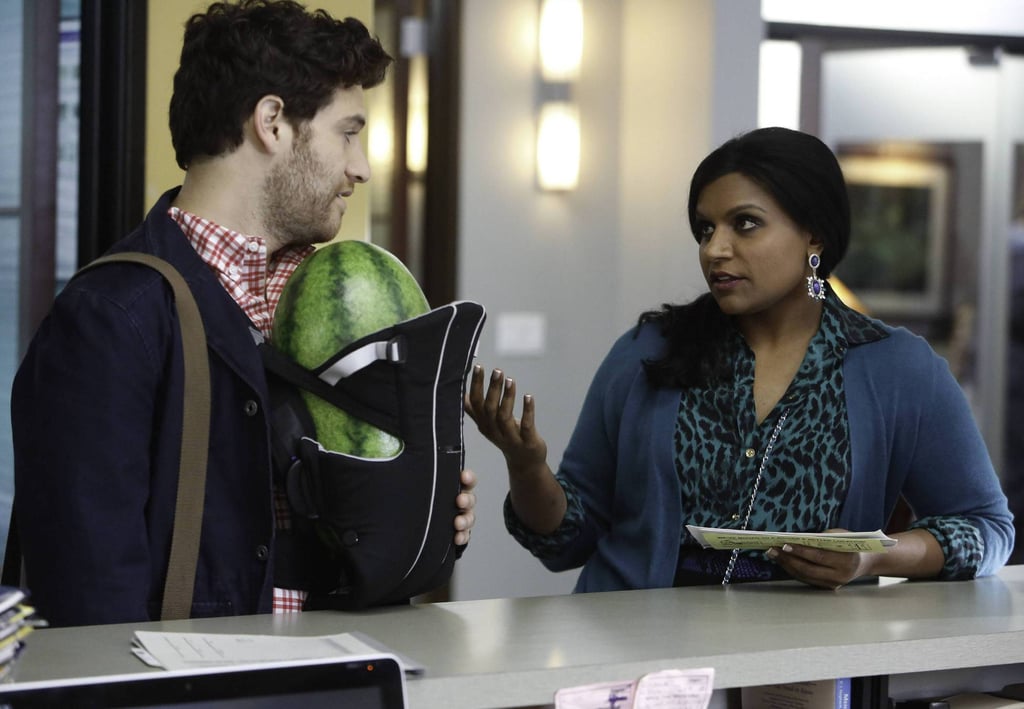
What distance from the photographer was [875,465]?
2264 millimetres

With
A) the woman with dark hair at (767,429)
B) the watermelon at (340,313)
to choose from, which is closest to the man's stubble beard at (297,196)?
the watermelon at (340,313)

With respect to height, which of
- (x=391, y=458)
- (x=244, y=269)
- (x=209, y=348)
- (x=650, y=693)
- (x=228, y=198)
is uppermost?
(x=228, y=198)

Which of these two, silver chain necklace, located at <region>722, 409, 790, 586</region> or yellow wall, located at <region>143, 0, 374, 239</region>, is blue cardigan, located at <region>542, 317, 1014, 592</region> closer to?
silver chain necklace, located at <region>722, 409, 790, 586</region>

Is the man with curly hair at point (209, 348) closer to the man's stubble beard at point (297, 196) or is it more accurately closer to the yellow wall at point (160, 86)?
the man's stubble beard at point (297, 196)

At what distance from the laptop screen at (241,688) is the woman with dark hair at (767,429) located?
81 centimetres

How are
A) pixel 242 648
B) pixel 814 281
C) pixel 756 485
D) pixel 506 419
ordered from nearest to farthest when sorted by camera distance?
1. pixel 242 648
2. pixel 506 419
3. pixel 756 485
4. pixel 814 281

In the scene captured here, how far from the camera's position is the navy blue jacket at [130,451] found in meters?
1.68

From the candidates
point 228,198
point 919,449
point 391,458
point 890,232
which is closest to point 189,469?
point 391,458

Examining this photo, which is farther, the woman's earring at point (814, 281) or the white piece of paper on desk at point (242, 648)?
the woman's earring at point (814, 281)

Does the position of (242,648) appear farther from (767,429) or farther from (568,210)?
(568,210)

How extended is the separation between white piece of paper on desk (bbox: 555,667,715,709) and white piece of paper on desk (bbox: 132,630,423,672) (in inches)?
7.4

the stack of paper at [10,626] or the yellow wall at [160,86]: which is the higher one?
the yellow wall at [160,86]

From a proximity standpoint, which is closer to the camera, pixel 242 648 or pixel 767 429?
pixel 242 648

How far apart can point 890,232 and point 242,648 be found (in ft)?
19.1
